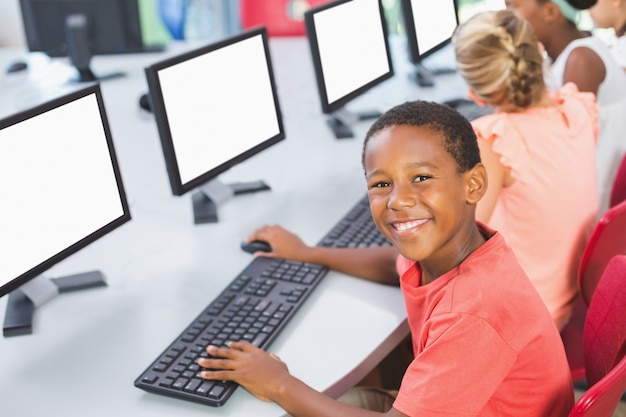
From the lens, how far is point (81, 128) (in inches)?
58.1

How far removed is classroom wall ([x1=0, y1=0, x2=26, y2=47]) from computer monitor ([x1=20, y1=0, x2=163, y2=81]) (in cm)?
180

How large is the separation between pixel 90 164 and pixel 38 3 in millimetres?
1724

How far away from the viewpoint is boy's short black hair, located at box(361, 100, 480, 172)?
Result: 1176mm

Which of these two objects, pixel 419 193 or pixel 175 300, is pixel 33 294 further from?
pixel 419 193

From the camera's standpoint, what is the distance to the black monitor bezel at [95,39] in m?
2.96

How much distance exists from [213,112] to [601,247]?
900 mm

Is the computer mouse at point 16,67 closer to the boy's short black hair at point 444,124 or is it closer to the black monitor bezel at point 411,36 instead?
the black monitor bezel at point 411,36

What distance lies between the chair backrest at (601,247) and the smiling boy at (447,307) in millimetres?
372

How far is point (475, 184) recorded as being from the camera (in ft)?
3.98

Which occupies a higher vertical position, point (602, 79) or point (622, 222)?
point (602, 79)

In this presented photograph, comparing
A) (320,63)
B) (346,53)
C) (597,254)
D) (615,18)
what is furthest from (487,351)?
(615,18)

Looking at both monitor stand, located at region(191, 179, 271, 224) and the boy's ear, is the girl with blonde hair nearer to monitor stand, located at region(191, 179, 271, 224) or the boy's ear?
the boy's ear

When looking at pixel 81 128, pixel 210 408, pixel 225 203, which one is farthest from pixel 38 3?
pixel 210 408

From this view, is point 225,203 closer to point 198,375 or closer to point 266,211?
point 266,211
